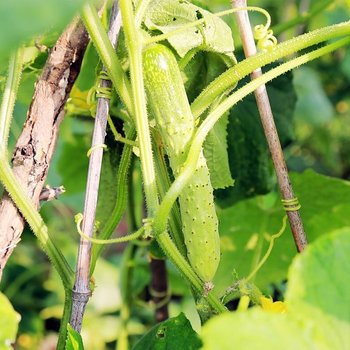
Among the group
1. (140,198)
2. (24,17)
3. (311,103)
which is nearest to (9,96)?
(24,17)

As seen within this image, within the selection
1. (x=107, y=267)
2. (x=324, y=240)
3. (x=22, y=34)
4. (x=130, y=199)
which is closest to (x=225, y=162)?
(x=130, y=199)

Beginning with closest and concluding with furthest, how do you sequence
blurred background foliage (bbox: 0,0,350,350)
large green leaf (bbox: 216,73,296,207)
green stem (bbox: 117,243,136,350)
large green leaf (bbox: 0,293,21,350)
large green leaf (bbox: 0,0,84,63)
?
A: large green leaf (bbox: 0,0,84,63), large green leaf (bbox: 0,293,21,350), blurred background foliage (bbox: 0,0,350,350), large green leaf (bbox: 216,73,296,207), green stem (bbox: 117,243,136,350)

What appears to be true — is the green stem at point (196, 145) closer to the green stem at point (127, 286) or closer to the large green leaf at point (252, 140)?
the large green leaf at point (252, 140)

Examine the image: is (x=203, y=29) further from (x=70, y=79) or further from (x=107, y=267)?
(x=107, y=267)

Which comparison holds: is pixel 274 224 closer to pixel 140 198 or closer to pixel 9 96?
pixel 140 198

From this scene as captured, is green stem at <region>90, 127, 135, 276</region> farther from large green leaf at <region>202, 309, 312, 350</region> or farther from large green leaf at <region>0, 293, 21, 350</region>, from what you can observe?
large green leaf at <region>202, 309, 312, 350</region>

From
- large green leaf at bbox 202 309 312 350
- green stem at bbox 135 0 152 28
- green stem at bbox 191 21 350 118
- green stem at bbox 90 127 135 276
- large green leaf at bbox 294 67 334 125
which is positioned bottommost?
large green leaf at bbox 202 309 312 350

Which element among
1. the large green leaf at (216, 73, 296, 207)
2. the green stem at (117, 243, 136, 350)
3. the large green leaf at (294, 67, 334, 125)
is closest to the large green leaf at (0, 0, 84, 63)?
the large green leaf at (216, 73, 296, 207)
